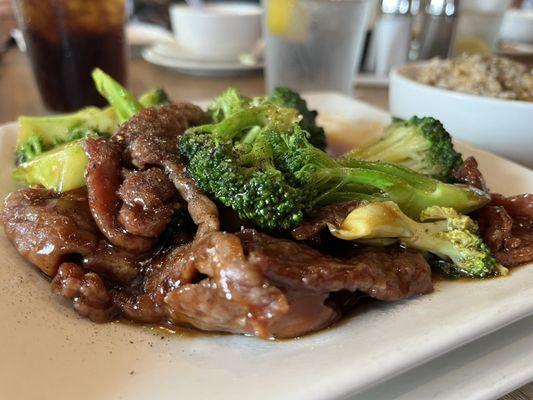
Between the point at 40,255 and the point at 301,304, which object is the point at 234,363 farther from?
the point at 40,255

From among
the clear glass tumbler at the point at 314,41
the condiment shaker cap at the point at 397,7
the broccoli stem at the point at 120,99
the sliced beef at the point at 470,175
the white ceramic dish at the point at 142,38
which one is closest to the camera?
the sliced beef at the point at 470,175

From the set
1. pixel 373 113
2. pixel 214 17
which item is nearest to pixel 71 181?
pixel 373 113

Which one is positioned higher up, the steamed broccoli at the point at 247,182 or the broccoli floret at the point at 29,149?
the steamed broccoli at the point at 247,182

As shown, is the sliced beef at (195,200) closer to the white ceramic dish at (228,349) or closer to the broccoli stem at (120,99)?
the white ceramic dish at (228,349)

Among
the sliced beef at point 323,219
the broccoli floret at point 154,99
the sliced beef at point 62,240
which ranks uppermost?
the broccoli floret at point 154,99

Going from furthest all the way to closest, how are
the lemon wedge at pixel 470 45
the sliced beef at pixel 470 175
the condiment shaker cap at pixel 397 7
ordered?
the lemon wedge at pixel 470 45
the condiment shaker cap at pixel 397 7
the sliced beef at pixel 470 175

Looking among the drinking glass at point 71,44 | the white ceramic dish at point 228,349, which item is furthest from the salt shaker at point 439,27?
the white ceramic dish at point 228,349

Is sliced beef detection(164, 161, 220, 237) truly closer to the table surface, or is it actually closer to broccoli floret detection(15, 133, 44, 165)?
broccoli floret detection(15, 133, 44, 165)
